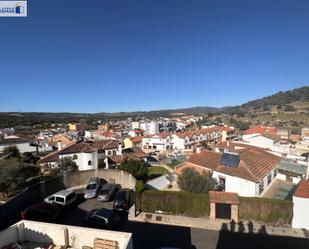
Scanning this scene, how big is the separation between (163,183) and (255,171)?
10.8m

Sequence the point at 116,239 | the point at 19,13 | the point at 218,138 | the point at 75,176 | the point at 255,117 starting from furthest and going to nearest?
the point at 255,117, the point at 218,138, the point at 75,176, the point at 19,13, the point at 116,239

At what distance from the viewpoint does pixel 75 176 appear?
27781 millimetres

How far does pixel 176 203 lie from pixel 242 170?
8.79 m

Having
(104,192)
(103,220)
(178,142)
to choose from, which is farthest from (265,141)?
(103,220)

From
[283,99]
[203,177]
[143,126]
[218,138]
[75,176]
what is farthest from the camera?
[283,99]

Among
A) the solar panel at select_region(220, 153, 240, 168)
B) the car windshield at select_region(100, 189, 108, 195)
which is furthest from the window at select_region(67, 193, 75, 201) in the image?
the solar panel at select_region(220, 153, 240, 168)

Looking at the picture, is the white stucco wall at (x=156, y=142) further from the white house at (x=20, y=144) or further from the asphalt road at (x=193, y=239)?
the asphalt road at (x=193, y=239)

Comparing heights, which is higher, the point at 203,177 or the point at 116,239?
Answer: the point at 116,239

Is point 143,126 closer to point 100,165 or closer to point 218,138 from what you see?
point 218,138

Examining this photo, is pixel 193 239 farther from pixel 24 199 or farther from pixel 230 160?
pixel 24 199

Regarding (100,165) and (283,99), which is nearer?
(100,165)

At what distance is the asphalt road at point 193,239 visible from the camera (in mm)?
15008

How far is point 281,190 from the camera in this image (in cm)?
2550

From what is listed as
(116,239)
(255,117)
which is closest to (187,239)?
(116,239)
